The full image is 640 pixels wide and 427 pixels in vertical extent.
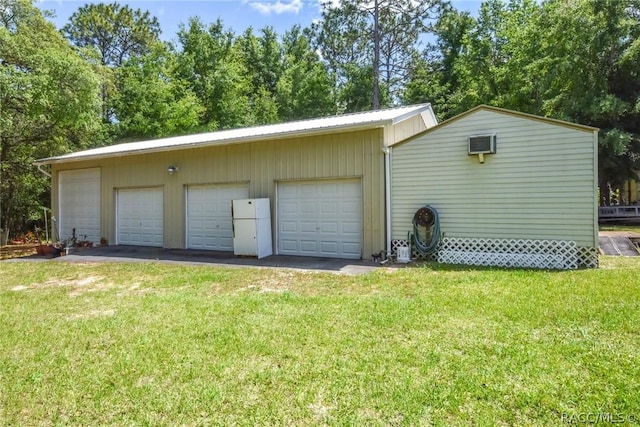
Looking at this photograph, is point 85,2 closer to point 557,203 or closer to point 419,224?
point 419,224

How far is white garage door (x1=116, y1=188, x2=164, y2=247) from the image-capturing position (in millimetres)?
10930

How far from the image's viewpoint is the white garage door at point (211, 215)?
32.3 ft

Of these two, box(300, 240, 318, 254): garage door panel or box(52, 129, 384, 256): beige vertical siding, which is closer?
box(52, 129, 384, 256): beige vertical siding

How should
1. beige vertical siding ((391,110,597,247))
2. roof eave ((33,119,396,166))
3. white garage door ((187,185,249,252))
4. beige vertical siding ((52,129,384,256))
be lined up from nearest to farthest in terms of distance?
beige vertical siding ((391,110,597,247)) → roof eave ((33,119,396,166)) → beige vertical siding ((52,129,384,256)) → white garage door ((187,185,249,252))

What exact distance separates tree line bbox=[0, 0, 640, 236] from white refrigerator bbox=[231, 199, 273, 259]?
650 centimetres

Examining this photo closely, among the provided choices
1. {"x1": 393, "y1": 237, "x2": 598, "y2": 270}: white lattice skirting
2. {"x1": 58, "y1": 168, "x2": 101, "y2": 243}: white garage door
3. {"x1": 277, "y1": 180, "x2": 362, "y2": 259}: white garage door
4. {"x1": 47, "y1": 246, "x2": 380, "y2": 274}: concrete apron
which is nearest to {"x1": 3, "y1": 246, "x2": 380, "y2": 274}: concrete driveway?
{"x1": 47, "y1": 246, "x2": 380, "y2": 274}: concrete apron

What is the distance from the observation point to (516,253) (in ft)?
23.1

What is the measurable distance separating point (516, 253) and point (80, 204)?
12.2 metres

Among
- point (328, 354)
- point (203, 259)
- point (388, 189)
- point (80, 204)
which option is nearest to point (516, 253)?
point (388, 189)

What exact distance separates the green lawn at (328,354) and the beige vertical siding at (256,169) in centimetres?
296

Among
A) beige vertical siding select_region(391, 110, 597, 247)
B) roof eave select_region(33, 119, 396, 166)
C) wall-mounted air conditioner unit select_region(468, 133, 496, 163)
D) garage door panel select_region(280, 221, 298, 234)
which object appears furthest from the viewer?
garage door panel select_region(280, 221, 298, 234)

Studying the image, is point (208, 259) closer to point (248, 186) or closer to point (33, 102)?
point (248, 186)

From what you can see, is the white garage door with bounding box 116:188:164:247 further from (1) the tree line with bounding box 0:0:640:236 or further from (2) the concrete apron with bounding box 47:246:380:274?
(1) the tree line with bounding box 0:0:640:236

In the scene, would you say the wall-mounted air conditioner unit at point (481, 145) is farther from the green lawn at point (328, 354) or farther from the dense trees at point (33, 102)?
the dense trees at point (33, 102)
